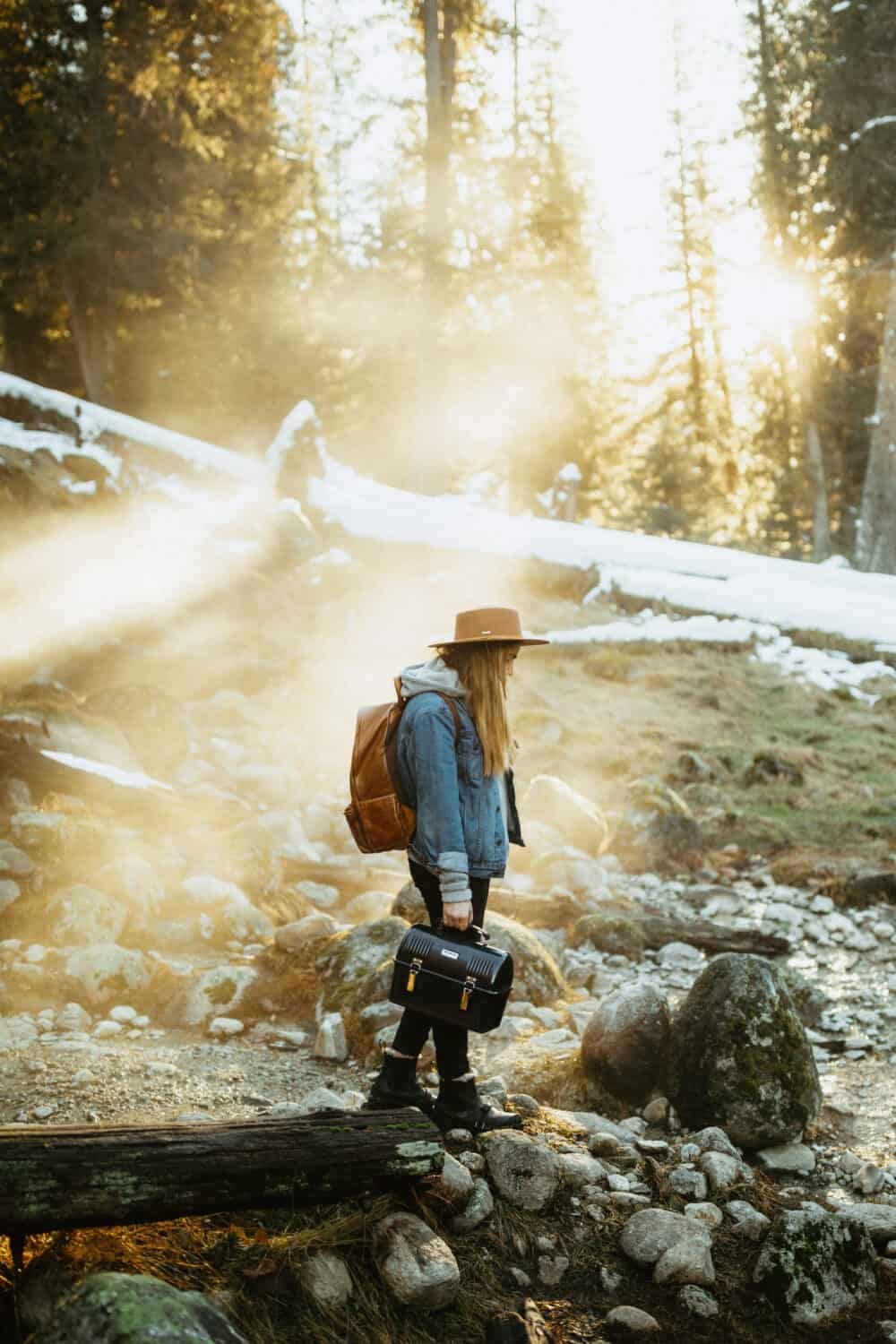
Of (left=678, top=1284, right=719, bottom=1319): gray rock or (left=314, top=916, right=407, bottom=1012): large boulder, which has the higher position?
(left=314, top=916, right=407, bottom=1012): large boulder

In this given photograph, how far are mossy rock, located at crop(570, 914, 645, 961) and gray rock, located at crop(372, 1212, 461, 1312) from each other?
13.2ft

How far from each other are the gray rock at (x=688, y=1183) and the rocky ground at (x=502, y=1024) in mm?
12

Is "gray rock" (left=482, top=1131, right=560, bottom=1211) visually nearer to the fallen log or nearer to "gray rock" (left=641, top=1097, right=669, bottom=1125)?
the fallen log

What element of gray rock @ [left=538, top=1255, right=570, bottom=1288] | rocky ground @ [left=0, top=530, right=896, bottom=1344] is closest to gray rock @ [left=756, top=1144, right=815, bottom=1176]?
rocky ground @ [left=0, top=530, right=896, bottom=1344]

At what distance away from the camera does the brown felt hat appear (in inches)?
156

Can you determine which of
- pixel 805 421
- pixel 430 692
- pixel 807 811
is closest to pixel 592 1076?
pixel 430 692

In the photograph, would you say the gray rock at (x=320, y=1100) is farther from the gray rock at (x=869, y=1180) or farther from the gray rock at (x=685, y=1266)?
the gray rock at (x=869, y=1180)

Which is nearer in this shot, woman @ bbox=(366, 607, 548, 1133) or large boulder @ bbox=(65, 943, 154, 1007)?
woman @ bbox=(366, 607, 548, 1133)

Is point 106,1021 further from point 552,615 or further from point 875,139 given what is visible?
point 875,139

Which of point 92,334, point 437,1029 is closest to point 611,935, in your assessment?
point 437,1029

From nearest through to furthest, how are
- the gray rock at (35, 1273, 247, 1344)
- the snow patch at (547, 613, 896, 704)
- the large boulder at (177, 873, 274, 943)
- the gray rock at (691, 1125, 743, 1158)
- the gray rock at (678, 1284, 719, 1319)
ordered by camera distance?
1. the gray rock at (35, 1273, 247, 1344)
2. the gray rock at (678, 1284, 719, 1319)
3. the gray rock at (691, 1125, 743, 1158)
4. the large boulder at (177, 873, 274, 943)
5. the snow patch at (547, 613, 896, 704)

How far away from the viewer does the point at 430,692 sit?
13.0 feet

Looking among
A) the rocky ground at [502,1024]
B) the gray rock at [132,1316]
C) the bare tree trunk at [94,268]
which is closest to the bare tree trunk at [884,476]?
the rocky ground at [502,1024]

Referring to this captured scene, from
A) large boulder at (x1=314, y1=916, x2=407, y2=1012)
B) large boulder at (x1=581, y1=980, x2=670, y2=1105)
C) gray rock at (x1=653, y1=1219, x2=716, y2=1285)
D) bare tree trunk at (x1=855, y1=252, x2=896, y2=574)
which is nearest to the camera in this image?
gray rock at (x1=653, y1=1219, x2=716, y2=1285)
